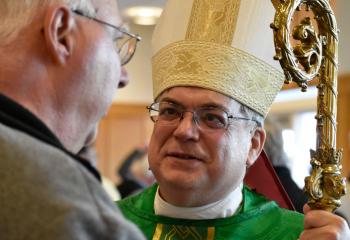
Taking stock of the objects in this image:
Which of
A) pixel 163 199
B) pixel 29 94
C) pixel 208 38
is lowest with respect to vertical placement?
pixel 163 199

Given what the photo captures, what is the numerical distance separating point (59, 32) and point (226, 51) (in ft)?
3.66

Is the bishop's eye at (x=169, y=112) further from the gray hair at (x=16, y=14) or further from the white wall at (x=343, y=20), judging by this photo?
the gray hair at (x=16, y=14)

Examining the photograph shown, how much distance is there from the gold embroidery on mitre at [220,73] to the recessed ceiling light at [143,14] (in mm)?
3982

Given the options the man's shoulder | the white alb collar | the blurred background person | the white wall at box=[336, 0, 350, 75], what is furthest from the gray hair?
the blurred background person

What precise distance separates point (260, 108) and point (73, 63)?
1140mm

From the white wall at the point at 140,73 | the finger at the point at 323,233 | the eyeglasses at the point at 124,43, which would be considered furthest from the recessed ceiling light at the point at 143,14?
the eyeglasses at the point at 124,43

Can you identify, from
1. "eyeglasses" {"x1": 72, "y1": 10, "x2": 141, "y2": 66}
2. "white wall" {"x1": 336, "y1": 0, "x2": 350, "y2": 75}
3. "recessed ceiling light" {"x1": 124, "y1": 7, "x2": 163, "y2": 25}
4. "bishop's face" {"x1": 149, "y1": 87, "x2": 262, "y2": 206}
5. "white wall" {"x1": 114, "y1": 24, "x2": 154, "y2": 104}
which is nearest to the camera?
"eyeglasses" {"x1": 72, "y1": 10, "x2": 141, "y2": 66}

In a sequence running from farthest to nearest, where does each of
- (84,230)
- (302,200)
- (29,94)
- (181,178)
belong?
(302,200), (181,178), (29,94), (84,230)

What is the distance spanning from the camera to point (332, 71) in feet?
5.92

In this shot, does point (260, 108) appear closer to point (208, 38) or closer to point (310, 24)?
point (208, 38)

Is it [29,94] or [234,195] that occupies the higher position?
[29,94]

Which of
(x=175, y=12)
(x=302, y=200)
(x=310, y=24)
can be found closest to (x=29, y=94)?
(x=310, y=24)

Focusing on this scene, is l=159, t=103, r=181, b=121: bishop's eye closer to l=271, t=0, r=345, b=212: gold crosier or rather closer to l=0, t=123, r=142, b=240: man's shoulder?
l=271, t=0, r=345, b=212: gold crosier

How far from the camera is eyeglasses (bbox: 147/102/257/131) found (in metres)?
2.09
